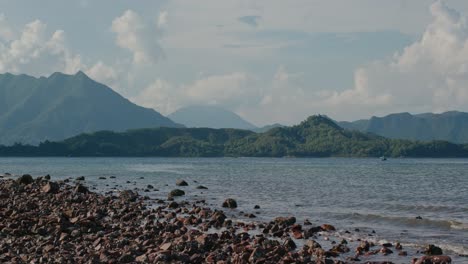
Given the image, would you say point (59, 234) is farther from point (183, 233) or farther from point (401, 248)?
point (401, 248)

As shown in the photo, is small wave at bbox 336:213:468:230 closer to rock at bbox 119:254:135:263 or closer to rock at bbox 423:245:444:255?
rock at bbox 423:245:444:255

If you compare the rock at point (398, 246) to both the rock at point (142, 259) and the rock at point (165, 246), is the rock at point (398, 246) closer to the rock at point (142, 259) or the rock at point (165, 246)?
the rock at point (165, 246)

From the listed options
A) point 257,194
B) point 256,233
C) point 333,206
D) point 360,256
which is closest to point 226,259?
point 360,256

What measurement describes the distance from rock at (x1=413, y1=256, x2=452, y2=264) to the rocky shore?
33 millimetres

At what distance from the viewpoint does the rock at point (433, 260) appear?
1866 cm

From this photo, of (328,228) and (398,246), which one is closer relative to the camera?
(398,246)

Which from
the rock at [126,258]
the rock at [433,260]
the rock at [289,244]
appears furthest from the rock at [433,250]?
the rock at [126,258]

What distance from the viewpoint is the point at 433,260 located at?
18.9 meters

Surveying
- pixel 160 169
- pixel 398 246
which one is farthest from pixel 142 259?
pixel 160 169

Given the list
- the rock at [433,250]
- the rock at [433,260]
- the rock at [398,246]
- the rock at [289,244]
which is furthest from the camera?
the rock at [398,246]

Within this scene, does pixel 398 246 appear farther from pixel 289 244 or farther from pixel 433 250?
pixel 289 244

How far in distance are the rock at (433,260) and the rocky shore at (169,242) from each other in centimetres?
3

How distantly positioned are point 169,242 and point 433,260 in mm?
9579

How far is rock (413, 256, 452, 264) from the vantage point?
18664mm
